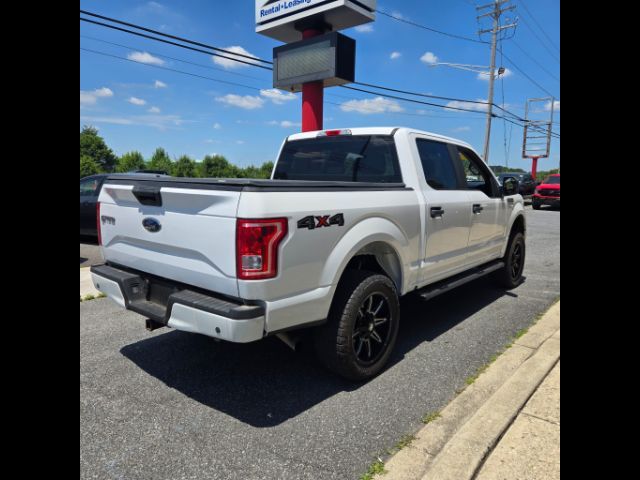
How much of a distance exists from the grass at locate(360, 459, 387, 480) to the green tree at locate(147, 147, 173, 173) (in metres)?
30.2

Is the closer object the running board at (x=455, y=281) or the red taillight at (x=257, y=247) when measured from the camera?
the red taillight at (x=257, y=247)

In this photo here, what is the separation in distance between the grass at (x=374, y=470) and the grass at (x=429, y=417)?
542mm

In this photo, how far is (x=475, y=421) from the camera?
278 centimetres

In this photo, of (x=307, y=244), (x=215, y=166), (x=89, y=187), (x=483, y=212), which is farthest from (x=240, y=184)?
→ (x=215, y=166)

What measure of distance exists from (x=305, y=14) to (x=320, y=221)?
14205 mm

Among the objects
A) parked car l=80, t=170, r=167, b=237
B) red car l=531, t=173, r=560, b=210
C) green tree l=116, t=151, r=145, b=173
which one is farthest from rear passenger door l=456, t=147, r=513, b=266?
green tree l=116, t=151, r=145, b=173

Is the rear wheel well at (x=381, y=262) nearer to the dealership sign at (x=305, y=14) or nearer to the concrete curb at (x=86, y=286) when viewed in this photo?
the concrete curb at (x=86, y=286)

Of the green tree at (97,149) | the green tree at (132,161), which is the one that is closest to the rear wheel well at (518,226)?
the green tree at (132,161)

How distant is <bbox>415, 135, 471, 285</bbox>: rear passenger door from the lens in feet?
13.4

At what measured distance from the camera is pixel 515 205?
6.04 meters

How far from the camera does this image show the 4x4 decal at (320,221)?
9.05 feet
